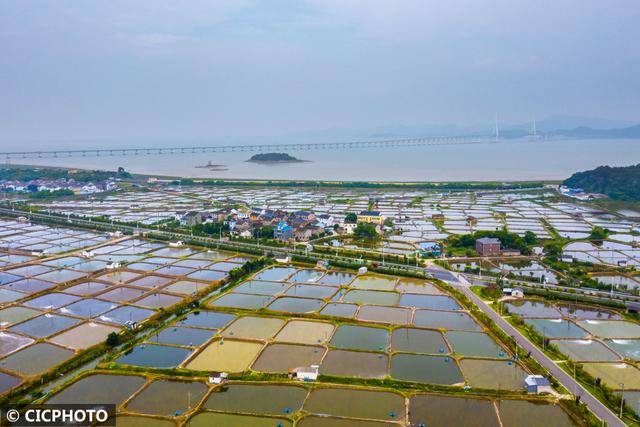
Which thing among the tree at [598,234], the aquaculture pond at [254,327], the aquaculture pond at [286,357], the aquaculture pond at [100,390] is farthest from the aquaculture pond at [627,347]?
the tree at [598,234]

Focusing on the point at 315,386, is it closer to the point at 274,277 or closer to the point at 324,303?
the point at 324,303

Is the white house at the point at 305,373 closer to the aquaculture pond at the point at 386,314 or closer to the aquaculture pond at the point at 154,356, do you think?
the aquaculture pond at the point at 154,356

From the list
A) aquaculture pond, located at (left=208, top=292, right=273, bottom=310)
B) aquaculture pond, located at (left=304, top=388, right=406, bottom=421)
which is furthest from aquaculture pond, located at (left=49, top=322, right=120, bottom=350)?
aquaculture pond, located at (left=304, top=388, right=406, bottom=421)

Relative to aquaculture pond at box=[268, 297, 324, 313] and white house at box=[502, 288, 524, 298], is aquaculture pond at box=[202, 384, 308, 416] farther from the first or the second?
white house at box=[502, 288, 524, 298]

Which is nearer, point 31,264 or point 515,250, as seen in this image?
point 31,264

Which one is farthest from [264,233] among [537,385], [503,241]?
[537,385]

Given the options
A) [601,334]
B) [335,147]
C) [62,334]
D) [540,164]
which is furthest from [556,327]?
[335,147]
